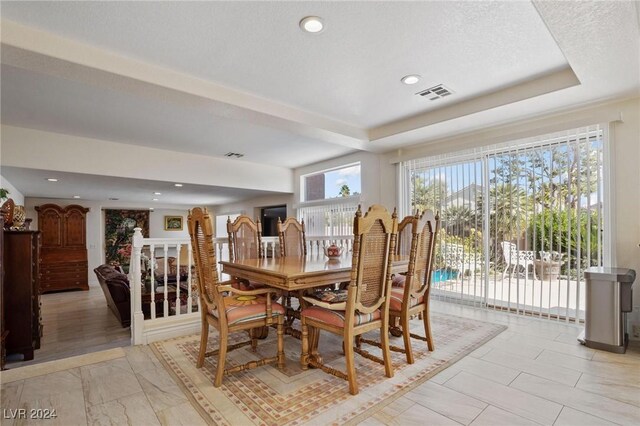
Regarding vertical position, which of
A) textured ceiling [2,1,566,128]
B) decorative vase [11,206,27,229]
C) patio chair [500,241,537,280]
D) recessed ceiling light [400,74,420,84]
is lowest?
patio chair [500,241,537,280]

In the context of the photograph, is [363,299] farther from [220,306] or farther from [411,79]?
[411,79]

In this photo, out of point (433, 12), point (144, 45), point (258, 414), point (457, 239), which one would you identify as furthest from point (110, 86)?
point (457, 239)

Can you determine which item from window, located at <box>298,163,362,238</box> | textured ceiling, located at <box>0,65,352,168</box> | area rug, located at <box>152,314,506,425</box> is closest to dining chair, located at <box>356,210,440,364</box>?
area rug, located at <box>152,314,506,425</box>

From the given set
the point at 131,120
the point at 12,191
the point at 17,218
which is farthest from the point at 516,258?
the point at 12,191

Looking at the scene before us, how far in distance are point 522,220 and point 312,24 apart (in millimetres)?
3328

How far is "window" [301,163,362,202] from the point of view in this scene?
6158 millimetres

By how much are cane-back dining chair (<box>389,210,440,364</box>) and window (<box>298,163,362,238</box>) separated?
287 centimetres

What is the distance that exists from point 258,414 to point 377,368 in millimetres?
1012

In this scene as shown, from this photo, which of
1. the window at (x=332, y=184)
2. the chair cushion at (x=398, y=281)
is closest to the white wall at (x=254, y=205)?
the window at (x=332, y=184)

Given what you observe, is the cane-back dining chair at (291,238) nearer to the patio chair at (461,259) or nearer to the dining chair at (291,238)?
the dining chair at (291,238)

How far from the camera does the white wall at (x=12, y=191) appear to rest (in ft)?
16.7

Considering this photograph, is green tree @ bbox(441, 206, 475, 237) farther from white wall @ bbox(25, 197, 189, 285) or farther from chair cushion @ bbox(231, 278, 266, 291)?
white wall @ bbox(25, 197, 189, 285)

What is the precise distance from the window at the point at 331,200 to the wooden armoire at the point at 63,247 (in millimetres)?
5916

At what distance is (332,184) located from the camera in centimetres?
661
